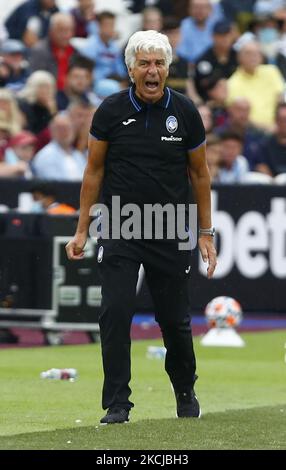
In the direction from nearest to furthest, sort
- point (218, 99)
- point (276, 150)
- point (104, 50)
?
point (276, 150)
point (218, 99)
point (104, 50)

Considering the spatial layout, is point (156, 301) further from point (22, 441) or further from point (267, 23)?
point (267, 23)

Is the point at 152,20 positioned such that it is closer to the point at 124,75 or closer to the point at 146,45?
the point at 124,75

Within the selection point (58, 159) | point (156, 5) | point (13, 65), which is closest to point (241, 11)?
point (156, 5)

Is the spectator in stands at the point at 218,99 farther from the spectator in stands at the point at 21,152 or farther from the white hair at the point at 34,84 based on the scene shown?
the spectator in stands at the point at 21,152

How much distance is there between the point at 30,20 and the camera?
20.9m

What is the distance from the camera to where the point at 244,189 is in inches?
686

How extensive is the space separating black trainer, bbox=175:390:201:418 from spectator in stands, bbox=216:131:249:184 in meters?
9.17

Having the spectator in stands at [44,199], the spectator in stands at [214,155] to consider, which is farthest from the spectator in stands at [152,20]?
the spectator in stands at [44,199]

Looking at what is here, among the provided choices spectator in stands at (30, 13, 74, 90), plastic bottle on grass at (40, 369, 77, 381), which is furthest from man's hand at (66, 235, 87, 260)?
spectator in stands at (30, 13, 74, 90)

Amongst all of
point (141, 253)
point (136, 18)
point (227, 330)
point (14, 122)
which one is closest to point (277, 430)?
point (141, 253)

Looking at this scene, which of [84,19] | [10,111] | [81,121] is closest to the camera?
[10,111]

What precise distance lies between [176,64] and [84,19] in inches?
62.2

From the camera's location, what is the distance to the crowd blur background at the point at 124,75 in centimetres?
1816

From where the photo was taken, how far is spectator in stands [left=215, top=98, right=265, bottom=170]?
63.4 ft
